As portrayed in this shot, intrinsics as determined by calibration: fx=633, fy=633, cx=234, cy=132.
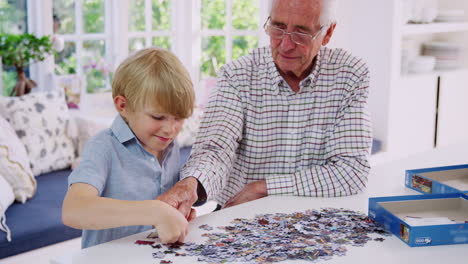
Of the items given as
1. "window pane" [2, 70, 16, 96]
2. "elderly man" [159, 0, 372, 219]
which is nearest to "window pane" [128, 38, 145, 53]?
"window pane" [2, 70, 16, 96]

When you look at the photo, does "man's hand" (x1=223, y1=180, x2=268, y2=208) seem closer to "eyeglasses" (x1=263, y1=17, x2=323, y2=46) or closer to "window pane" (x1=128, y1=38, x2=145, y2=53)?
"eyeglasses" (x1=263, y1=17, x2=323, y2=46)

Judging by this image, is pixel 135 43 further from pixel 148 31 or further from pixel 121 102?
pixel 121 102

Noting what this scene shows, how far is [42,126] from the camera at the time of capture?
354 cm

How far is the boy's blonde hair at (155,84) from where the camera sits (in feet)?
5.38

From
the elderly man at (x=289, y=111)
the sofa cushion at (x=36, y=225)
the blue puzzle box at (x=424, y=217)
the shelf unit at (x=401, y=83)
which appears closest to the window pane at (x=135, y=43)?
the shelf unit at (x=401, y=83)

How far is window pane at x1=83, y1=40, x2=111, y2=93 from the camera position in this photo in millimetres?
4297

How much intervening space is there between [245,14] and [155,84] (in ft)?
11.3

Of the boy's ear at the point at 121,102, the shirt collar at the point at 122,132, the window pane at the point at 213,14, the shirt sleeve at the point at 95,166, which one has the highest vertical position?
the window pane at the point at 213,14

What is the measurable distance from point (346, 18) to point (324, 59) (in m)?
2.71

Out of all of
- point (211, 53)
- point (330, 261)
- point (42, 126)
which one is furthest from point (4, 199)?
point (211, 53)

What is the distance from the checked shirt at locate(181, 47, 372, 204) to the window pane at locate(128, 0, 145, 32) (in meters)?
2.46

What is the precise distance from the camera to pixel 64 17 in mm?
4129

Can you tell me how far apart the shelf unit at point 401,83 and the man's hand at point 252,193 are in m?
3.01

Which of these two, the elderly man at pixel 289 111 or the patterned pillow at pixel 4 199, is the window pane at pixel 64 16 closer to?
the patterned pillow at pixel 4 199
